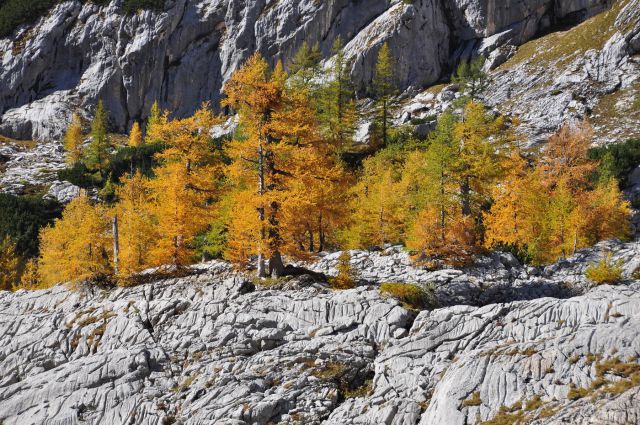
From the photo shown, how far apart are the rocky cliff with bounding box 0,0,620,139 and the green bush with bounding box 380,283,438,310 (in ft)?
253

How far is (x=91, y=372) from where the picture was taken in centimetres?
1636

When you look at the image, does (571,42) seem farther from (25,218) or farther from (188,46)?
(25,218)

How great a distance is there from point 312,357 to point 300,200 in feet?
23.6

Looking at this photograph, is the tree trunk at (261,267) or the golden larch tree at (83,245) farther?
the golden larch tree at (83,245)

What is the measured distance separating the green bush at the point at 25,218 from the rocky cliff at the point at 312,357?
144 feet

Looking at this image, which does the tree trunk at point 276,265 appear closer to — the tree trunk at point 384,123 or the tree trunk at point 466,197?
the tree trunk at point 466,197

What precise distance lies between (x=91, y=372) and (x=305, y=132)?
45.7 ft

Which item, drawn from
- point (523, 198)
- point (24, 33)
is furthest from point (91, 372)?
point (24, 33)

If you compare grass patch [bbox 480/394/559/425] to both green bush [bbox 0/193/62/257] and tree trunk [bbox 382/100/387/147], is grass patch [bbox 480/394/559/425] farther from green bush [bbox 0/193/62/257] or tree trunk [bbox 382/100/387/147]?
green bush [bbox 0/193/62/257]

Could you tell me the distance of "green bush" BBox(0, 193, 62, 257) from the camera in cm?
5850

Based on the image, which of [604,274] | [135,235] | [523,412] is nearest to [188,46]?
[135,235]

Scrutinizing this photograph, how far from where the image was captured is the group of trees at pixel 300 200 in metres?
20.4

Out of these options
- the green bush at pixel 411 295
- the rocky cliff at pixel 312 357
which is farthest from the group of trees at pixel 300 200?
the green bush at pixel 411 295

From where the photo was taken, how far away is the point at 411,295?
1869 cm
